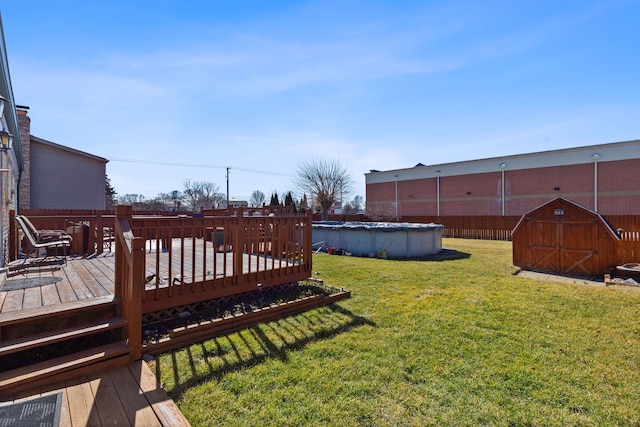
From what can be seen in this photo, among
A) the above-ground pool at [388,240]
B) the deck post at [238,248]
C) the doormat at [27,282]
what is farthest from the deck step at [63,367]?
the above-ground pool at [388,240]

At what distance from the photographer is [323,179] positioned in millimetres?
29734

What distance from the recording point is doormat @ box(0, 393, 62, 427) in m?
1.97

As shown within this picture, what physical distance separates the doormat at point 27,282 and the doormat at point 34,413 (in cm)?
226

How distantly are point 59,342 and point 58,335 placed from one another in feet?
0.64

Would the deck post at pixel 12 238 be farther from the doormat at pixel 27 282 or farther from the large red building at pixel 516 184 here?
the large red building at pixel 516 184

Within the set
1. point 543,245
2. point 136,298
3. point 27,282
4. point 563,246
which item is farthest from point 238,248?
point 563,246

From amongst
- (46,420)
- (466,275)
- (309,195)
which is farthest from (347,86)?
(309,195)

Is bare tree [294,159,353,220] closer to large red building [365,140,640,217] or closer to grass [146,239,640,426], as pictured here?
large red building [365,140,640,217]

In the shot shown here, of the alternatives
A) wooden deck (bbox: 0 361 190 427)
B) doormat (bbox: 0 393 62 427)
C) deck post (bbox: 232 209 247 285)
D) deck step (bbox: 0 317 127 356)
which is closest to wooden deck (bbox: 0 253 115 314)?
deck step (bbox: 0 317 127 356)

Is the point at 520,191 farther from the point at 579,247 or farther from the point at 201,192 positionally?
the point at 201,192

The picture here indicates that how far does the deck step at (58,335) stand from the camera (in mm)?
2561

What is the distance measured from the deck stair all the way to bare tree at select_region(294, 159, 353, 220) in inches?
1028

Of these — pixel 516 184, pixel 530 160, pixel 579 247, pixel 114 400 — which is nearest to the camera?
pixel 114 400

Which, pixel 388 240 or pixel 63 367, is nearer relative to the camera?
pixel 63 367
